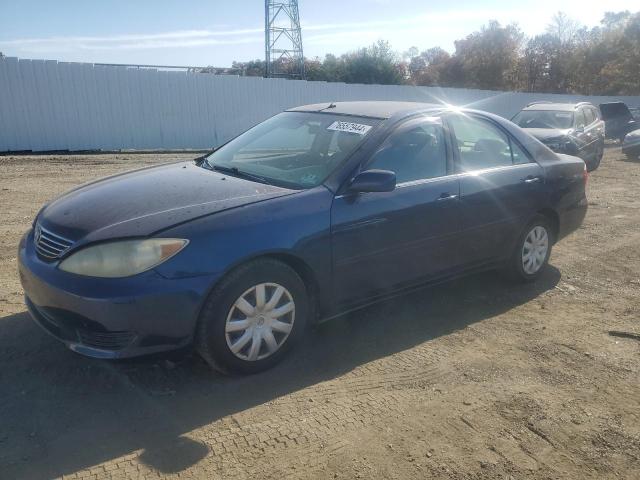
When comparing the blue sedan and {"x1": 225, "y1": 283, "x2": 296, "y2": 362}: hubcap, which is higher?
the blue sedan

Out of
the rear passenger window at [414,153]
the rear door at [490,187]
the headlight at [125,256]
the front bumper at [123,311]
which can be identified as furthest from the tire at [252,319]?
the rear door at [490,187]

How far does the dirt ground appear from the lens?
8.87 feet

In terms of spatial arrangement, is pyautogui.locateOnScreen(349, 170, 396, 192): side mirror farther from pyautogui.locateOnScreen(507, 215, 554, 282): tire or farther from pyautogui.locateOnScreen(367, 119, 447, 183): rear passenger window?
pyautogui.locateOnScreen(507, 215, 554, 282): tire

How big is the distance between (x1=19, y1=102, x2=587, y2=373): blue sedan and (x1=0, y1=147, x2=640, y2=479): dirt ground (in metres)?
0.32

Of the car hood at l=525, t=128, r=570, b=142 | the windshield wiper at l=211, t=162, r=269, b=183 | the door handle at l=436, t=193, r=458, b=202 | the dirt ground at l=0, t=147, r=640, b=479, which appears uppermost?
the windshield wiper at l=211, t=162, r=269, b=183

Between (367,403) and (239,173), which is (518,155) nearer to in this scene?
(239,173)

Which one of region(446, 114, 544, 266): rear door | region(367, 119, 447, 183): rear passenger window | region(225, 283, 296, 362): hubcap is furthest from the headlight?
region(446, 114, 544, 266): rear door

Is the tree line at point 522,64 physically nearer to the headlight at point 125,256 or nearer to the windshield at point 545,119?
the windshield at point 545,119

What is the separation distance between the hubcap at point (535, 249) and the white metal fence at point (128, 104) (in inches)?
555

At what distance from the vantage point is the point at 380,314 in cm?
457

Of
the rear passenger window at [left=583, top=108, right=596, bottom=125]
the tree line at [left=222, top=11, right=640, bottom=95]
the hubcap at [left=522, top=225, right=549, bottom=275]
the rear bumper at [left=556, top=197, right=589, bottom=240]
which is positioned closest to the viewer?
the hubcap at [left=522, top=225, right=549, bottom=275]

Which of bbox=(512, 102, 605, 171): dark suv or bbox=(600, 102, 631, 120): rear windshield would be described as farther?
bbox=(600, 102, 631, 120): rear windshield

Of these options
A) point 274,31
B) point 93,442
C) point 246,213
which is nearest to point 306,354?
point 246,213

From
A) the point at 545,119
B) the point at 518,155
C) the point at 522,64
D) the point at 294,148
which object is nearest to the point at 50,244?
the point at 294,148
